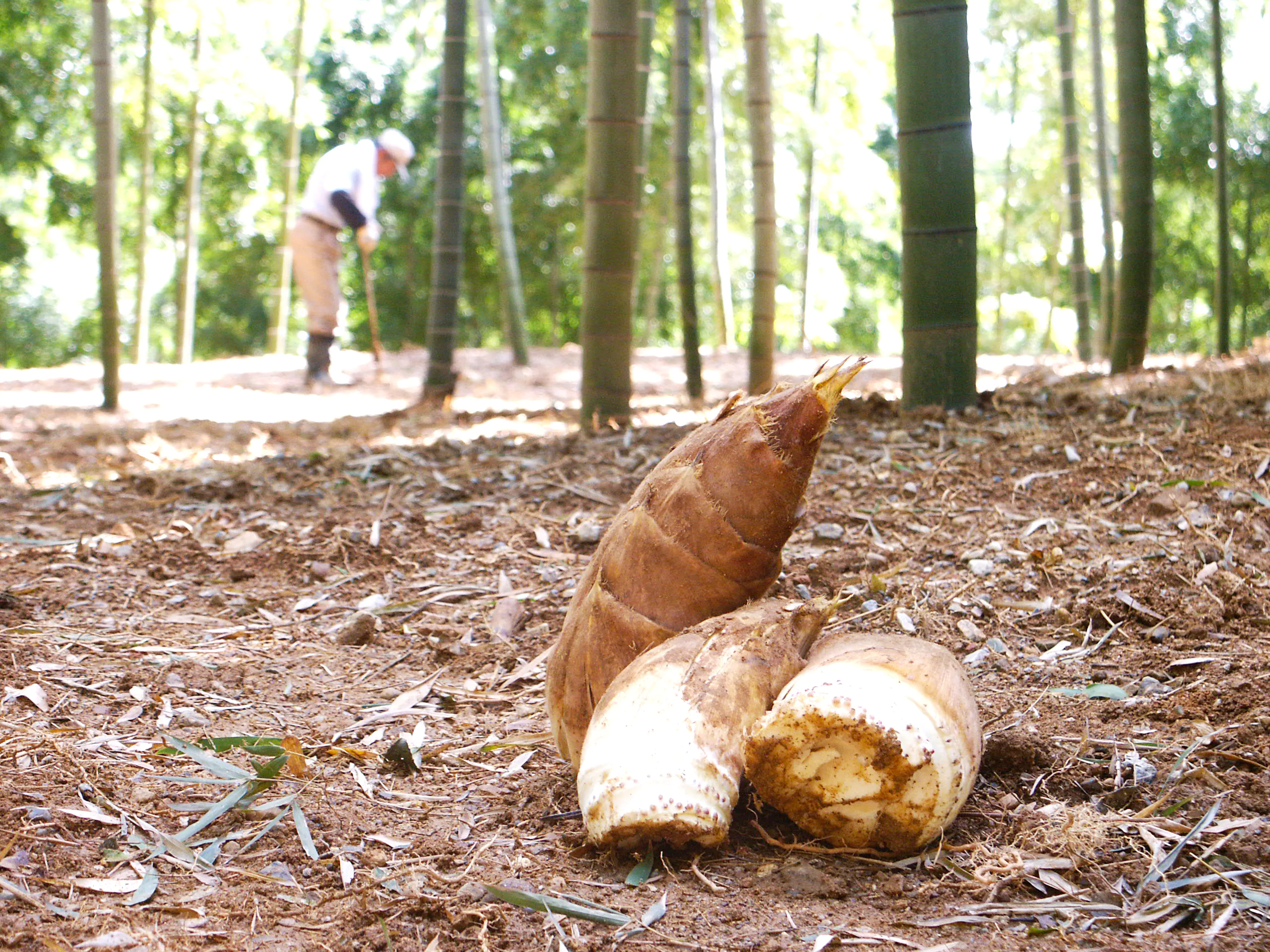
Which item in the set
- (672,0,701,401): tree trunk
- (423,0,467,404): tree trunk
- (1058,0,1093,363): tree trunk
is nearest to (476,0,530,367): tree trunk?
(423,0,467,404): tree trunk

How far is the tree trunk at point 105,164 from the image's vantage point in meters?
→ 5.28

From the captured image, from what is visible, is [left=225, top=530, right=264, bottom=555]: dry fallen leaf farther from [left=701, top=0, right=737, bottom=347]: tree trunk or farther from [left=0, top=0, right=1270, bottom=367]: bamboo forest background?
[left=701, top=0, right=737, bottom=347]: tree trunk

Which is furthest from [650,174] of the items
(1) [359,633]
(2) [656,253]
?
(1) [359,633]

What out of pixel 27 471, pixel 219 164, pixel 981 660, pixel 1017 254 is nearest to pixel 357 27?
pixel 219 164

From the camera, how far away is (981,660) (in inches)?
84.4

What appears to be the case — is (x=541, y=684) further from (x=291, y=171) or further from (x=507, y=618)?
(x=291, y=171)

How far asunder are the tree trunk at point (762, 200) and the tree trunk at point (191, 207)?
293 inches

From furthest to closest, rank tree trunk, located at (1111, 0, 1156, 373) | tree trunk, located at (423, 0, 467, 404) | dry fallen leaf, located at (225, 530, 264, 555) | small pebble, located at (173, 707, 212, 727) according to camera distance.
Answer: tree trunk, located at (423, 0, 467, 404), tree trunk, located at (1111, 0, 1156, 373), dry fallen leaf, located at (225, 530, 264, 555), small pebble, located at (173, 707, 212, 727)

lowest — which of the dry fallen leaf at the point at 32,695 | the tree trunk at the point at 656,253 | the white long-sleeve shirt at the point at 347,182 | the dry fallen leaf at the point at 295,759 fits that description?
the dry fallen leaf at the point at 295,759

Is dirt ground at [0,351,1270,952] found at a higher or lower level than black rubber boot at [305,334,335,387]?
lower

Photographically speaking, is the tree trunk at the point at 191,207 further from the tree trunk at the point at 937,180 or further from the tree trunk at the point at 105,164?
the tree trunk at the point at 937,180

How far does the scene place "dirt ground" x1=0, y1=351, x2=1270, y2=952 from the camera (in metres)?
1.38

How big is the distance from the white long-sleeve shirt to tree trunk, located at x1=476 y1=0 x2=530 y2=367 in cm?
164

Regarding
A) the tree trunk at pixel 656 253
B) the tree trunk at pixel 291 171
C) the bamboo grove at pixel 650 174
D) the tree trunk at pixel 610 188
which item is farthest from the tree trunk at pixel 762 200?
the tree trunk at pixel 656 253
